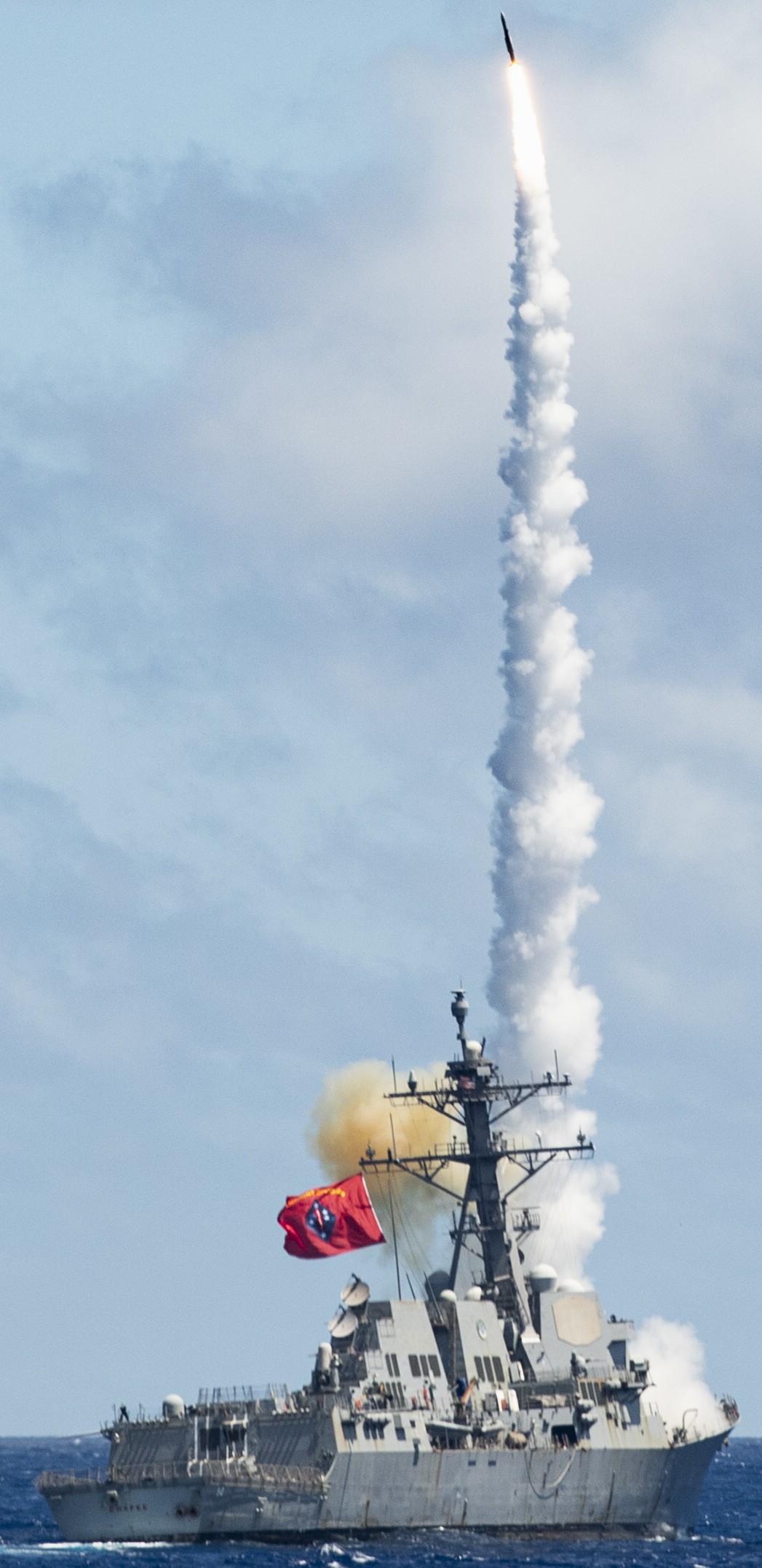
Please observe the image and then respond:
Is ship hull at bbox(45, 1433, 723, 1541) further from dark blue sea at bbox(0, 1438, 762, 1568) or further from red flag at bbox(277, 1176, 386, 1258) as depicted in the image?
red flag at bbox(277, 1176, 386, 1258)

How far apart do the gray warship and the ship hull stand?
34 millimetres

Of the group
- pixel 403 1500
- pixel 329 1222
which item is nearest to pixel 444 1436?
pixel 403 1500

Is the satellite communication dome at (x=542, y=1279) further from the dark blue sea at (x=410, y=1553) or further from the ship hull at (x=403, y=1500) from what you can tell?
the dark blue sea at (x=410, y=1553)

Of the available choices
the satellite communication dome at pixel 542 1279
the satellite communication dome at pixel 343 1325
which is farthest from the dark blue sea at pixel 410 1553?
the satellite communication dome at pixel 542 1279

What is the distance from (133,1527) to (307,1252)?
700 centimetres

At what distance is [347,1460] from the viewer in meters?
49.7

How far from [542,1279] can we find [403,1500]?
766 cm

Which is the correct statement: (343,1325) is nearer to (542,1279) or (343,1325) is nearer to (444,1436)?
(444,1436)

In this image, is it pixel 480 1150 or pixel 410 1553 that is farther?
pixel 480 1150

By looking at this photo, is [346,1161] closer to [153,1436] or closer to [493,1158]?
[493,1158]

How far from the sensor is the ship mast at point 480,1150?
5812cm

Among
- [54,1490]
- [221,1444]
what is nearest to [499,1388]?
[221,1444]

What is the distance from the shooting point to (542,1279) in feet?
186


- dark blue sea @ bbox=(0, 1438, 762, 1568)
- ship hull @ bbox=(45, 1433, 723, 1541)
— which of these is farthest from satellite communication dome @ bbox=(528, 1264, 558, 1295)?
dark blue sea @ bbox=(0, 1438, 762, 1568)
